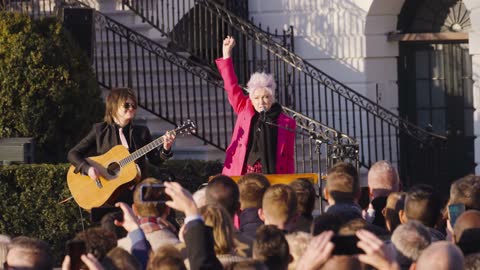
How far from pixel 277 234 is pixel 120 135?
4.17m

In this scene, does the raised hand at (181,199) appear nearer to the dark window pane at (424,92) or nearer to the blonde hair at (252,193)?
the blonde hair at (252,193)

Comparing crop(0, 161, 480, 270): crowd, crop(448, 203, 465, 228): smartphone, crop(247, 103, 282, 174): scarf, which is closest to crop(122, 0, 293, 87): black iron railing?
crop(247, 103, 282, 174): scarf

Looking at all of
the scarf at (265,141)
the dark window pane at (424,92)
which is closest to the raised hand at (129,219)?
the scarf at (265,141)

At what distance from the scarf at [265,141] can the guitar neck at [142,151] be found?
3.58 feet

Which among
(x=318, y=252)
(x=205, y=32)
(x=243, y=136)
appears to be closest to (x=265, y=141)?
(x=243, y=136)

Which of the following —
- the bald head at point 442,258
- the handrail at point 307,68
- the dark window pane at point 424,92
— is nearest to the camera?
the bald head at point 442,258

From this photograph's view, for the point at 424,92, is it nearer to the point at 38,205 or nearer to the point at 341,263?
the point at 38,205

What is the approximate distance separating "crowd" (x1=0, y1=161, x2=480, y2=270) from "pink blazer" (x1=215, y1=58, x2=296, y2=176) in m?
2.22

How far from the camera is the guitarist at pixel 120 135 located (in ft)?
37.9

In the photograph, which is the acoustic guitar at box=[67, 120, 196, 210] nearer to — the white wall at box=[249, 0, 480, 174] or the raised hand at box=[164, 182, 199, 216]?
the raised hand at box=[164, 182, 199, 216]

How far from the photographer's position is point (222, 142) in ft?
56.5

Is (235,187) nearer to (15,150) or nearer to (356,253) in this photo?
(356,253)

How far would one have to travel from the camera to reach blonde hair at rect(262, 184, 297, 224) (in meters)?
8.52

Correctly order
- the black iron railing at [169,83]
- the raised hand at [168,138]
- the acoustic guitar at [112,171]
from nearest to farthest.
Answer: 1. the raised hand at [168,138]
2. the acoustic guitar at [112,171]
3. the black iron railing at [169,83]
